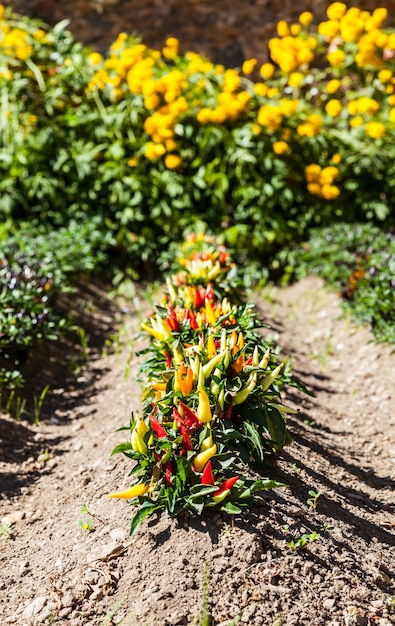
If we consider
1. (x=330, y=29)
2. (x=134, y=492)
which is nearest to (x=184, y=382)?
(x=134, y=492)

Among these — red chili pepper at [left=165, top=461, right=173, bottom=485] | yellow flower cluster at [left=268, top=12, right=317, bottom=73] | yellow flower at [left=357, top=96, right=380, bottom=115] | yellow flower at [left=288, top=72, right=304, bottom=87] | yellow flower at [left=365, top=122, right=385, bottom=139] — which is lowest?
red chili pepper at [left=165, top=461, right=173, bottom=485]

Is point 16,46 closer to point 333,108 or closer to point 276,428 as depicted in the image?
point 333,108

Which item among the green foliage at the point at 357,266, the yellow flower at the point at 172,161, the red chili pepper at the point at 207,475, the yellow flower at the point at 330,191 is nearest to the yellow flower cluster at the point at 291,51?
the yellow flower at the point at 330,191

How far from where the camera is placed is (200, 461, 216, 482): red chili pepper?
7.50ft

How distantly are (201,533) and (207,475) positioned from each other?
0.19 m

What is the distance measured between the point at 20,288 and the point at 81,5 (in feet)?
15.9

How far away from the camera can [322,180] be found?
5.95m

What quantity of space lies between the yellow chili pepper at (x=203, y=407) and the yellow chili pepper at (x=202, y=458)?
0.13 m

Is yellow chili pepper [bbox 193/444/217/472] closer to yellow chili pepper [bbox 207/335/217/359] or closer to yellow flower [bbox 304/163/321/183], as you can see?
yellow chili pepper [bbox 207/335/217/359]

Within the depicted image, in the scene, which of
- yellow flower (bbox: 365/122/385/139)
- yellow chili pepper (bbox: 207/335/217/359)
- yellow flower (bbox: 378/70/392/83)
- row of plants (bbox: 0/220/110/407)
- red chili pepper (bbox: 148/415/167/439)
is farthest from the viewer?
yellow flower (bbox: 378/70/392/83)

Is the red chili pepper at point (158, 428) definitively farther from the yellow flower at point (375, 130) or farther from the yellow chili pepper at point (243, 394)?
the yellow flower at point (375, 130)

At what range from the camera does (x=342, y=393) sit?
4.14 metres

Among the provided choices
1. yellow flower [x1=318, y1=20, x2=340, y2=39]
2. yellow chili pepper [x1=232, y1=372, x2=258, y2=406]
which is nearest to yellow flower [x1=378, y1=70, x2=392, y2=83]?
yellow flower [x1=318, y1=20, x2=340, y2=39]

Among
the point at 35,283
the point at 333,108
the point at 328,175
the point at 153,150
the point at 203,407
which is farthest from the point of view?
the point at 333,108
